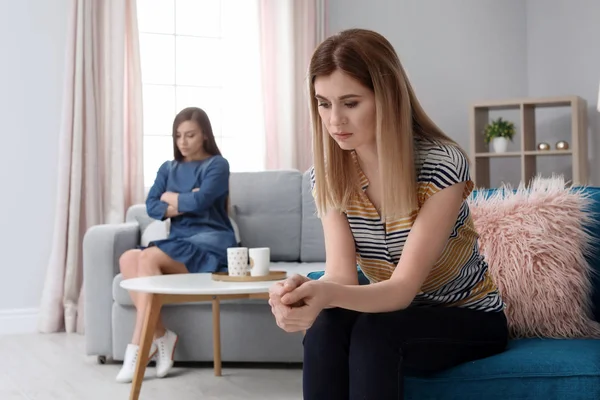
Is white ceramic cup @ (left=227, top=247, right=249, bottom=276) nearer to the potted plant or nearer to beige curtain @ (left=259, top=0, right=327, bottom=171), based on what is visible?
beige curtain @ (left=259, top=0, right=327, bottom=171)

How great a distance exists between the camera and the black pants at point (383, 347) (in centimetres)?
147

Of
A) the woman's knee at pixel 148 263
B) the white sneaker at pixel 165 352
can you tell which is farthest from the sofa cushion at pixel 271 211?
the white sneaker at pixel 165 352

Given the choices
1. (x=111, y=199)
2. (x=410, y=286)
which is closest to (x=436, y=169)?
(x=410, y=286)

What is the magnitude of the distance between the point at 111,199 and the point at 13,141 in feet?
1.91

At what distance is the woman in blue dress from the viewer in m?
3.34

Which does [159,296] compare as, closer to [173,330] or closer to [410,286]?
[173,330]

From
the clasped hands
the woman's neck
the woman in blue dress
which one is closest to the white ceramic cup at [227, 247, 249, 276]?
the woman in blue dress

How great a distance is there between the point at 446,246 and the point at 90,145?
303cm

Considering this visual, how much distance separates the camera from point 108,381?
315 cm

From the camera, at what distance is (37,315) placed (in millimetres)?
4395

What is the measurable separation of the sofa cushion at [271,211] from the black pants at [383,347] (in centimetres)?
222

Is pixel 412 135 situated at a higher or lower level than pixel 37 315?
higher

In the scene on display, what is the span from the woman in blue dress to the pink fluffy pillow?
1558mm

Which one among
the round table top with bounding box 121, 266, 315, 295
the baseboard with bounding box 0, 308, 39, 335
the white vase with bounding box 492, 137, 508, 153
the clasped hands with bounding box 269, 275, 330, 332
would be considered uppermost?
the white vase with bounding box 492, 137, 508, 153
